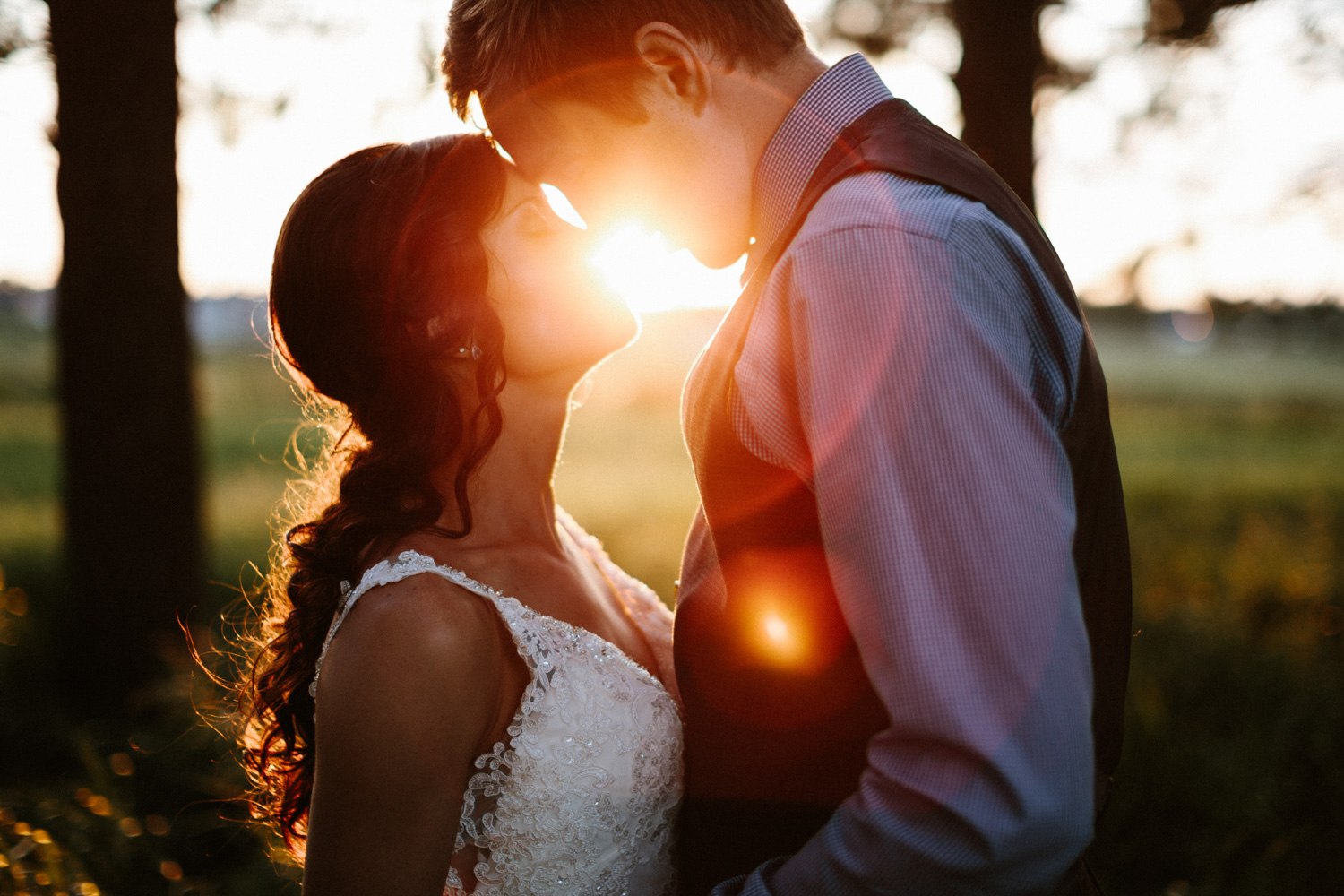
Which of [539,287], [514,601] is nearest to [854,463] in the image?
[514,601]

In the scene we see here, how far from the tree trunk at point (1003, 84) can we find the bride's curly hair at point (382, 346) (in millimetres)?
3487

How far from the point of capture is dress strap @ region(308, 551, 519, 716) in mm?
1885

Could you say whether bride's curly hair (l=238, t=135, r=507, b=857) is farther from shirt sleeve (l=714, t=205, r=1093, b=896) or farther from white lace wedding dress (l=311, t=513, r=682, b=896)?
shirt sleeve (l=714, t=205, r=1093, b=896)

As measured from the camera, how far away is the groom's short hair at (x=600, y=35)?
1.65 m

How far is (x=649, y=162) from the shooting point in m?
1.75

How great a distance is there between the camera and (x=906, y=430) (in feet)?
3.68

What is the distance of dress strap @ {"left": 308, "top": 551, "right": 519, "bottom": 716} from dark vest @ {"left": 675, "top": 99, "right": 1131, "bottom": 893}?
0.47m

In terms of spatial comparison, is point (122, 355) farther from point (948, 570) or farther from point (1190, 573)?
point (1190, 573)

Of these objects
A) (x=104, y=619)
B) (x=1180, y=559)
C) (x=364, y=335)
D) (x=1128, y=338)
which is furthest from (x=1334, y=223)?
(x=1128, y=338)

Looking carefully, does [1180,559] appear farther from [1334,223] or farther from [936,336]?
[936,336]

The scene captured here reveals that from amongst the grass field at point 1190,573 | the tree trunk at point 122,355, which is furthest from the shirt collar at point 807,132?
the tree trunk at point 122,355

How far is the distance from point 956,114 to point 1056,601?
5398 millimetres

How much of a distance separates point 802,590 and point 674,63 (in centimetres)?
97

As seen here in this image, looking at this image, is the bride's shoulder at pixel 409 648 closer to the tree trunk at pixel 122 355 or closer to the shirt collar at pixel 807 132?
the shirt collar at pixel 807 132
